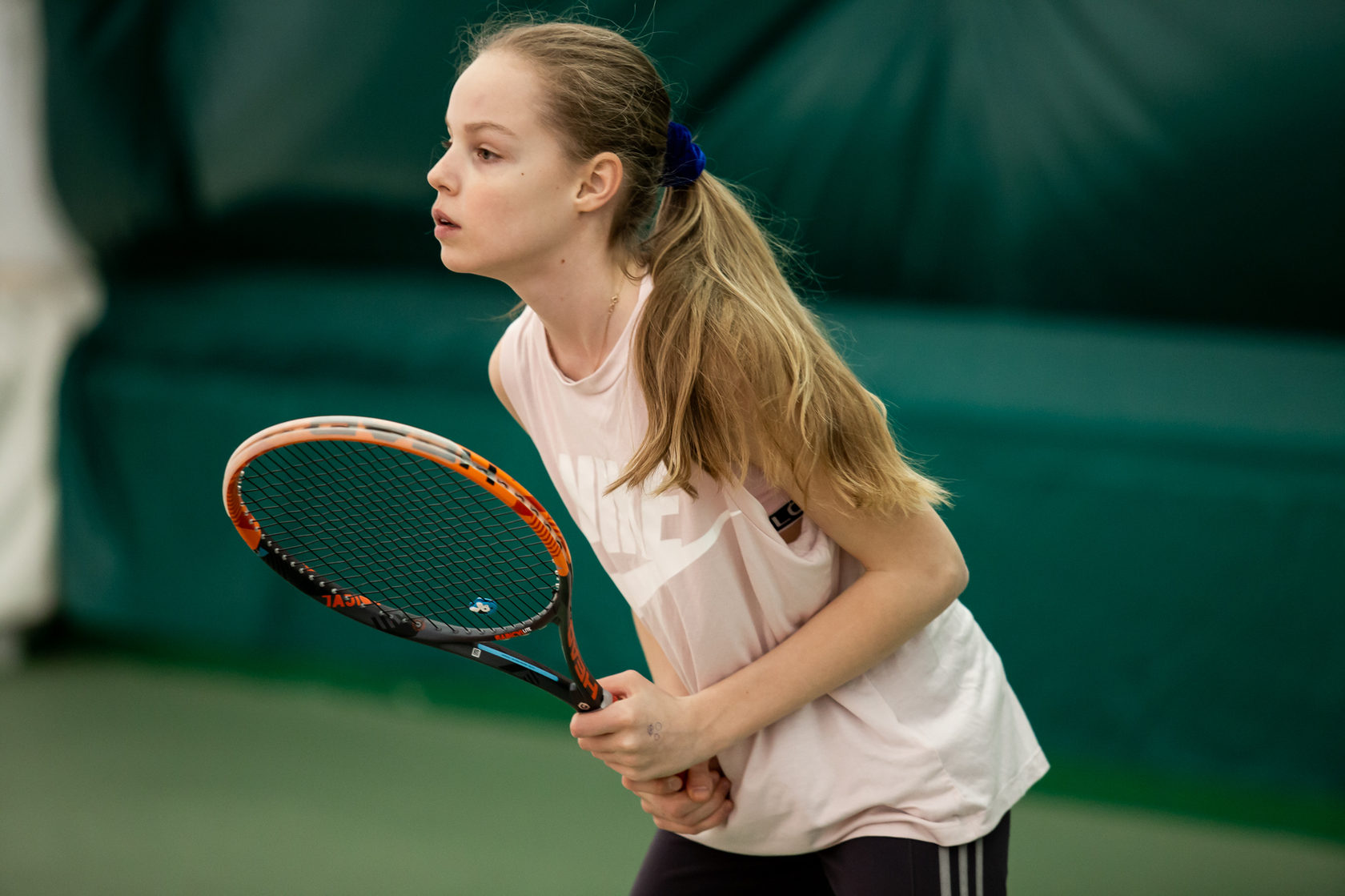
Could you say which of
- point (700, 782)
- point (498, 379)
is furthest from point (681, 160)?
point (700, 782)

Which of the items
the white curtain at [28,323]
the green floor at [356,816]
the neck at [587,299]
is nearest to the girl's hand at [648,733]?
the neck at [587,299]

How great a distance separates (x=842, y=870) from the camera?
1.15 meters

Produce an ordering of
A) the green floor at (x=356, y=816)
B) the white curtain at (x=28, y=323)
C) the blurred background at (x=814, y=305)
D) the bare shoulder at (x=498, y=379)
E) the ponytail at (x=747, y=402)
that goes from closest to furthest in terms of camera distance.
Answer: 1. the ponytail at (x=747, y=402)
2. the bare shoulder at (x=498, y=379)
3. the green floor at (x=356, y=816)
4. the blurred background at (x=814, y=305)
5. the white curtain at (x=28, y=323)

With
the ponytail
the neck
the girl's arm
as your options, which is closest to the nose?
the neck

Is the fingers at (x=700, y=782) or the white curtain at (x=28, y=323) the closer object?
the fingers at (x=700, y=782)

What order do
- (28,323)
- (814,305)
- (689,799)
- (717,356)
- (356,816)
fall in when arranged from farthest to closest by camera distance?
(28,323) < (814,305) < (356,816) < (689,799) < (717,356)

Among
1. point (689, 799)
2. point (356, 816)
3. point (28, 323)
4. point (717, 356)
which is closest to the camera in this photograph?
point (717, 356)

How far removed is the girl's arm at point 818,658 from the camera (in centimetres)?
111

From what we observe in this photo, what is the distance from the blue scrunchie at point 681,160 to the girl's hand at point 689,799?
1.88ft

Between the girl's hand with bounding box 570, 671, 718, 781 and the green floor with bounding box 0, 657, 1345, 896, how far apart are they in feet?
3.52

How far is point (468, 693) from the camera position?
2846 millimetres

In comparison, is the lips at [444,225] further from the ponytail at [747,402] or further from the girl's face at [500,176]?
the ponytail at [747,402]

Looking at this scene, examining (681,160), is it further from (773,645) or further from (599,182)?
(773,645)

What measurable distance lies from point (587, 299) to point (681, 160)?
0.18 meters
